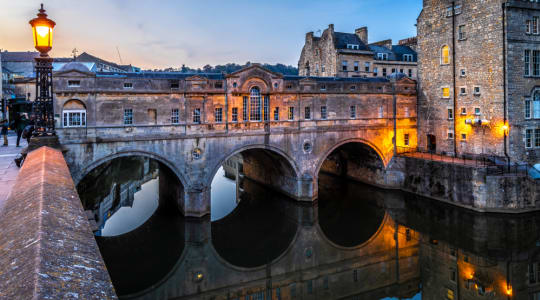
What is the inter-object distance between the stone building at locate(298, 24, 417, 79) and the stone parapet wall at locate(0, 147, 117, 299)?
4256 cm

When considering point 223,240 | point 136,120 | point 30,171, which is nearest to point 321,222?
point 223,240

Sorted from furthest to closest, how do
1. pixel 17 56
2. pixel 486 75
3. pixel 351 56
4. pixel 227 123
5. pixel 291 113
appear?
pixel 17 56
pixel 351 56
pixel 291 113
pixel 486 75
pixel 227 123

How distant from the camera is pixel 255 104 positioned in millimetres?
28484

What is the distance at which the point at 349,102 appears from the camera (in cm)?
3222

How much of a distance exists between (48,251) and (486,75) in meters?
32.3

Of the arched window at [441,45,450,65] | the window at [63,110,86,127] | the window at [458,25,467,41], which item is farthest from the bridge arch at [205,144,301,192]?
the window at [458,25,467,41]

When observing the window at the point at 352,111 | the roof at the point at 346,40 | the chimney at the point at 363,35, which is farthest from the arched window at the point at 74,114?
the chimney at the point at 363,35

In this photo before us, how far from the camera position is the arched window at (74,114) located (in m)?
22.5

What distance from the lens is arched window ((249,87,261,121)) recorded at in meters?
28.3

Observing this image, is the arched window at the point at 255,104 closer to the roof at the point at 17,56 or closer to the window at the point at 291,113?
the window at the point at 291,113

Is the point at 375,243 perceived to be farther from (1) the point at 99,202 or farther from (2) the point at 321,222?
(1) the point at 99,202

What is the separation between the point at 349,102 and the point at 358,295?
17.5 meters

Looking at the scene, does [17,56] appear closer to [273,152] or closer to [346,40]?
[346,40]

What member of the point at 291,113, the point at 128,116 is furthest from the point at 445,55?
the point at 128,116
